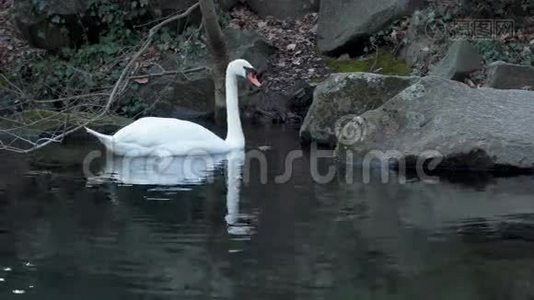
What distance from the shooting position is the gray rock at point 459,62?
14266 mm

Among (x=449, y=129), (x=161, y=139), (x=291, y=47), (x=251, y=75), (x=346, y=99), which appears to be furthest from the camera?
(x=291, y=47)

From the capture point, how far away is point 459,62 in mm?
14305

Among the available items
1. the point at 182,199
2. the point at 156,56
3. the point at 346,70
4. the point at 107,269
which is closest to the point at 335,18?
the point at 346,70

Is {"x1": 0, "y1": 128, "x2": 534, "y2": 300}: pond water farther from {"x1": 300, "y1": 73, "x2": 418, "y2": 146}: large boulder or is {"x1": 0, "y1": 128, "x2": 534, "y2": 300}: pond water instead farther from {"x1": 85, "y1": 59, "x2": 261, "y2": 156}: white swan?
{"x1": 300, "y1": 73, "x2": 418, "y2": 146}: large boulder

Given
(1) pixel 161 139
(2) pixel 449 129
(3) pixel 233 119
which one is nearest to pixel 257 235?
(2) pixel 449 129

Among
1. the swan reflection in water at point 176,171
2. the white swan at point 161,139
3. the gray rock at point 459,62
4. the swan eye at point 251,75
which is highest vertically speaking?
the gray rock at point 459,62

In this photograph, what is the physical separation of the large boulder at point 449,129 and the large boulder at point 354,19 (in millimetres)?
5012

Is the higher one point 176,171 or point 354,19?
point 354,19

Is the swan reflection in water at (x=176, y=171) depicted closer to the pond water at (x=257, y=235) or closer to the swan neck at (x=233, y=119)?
the pond water at (x=257, y=235)

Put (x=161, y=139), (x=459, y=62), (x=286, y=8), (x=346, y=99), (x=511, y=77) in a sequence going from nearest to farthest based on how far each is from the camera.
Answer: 1. (x=161, y=139)
2. (x=346, y=99)
3. (x=511, y=77)
4. (x=459, y=62)
5. (x=286, y=8)

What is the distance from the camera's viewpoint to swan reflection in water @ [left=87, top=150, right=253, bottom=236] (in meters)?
10.0

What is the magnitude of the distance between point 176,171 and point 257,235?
127 inches

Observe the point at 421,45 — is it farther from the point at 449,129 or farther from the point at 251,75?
the point at 449,129

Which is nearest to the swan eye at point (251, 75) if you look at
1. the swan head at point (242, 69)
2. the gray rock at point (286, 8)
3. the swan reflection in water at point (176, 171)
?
the swan head at point (242, 69)
